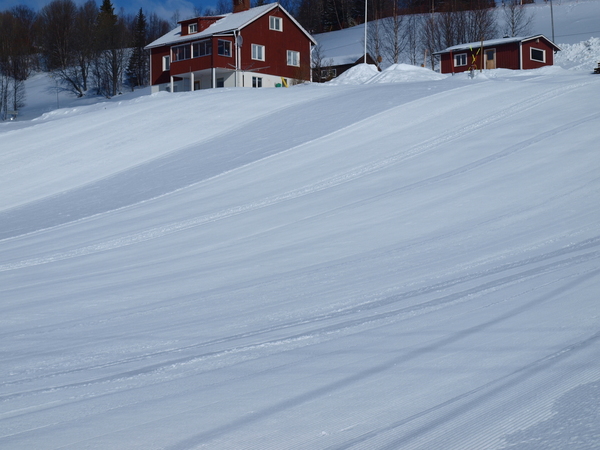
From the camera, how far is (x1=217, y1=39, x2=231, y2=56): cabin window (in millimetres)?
37375

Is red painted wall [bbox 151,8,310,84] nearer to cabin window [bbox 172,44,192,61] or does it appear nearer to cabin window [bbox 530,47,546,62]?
cabin window [bbox 172,44,192,61]

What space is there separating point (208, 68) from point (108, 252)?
30.6 m

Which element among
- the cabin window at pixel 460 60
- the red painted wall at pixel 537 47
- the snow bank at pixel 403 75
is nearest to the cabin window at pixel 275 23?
the cabin window at pixel 460 60

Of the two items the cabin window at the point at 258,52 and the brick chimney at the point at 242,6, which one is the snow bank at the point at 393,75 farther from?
the brick chimney at the point at 242,6

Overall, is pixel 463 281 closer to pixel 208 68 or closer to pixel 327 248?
pixel 327 248

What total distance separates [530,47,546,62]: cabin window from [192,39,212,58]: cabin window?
65.6 ft

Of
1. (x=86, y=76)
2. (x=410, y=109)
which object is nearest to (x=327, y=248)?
(x=410, y=109)

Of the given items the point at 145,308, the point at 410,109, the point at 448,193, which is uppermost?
the point at 410,109

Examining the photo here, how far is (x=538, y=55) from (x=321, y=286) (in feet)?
133

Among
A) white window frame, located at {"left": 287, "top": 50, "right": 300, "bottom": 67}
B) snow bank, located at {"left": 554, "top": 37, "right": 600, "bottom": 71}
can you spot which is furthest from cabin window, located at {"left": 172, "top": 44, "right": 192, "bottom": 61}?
snow bank, located at {"left": 554, "top": 37, "right": 600, "bottom": 71}

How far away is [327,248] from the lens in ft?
24.2

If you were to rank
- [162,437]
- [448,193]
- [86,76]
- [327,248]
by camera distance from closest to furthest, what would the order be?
[162,437], [327,248], [448,193], [86,76]

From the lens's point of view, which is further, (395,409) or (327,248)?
(327,248)

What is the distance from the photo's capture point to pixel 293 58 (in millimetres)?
41531
